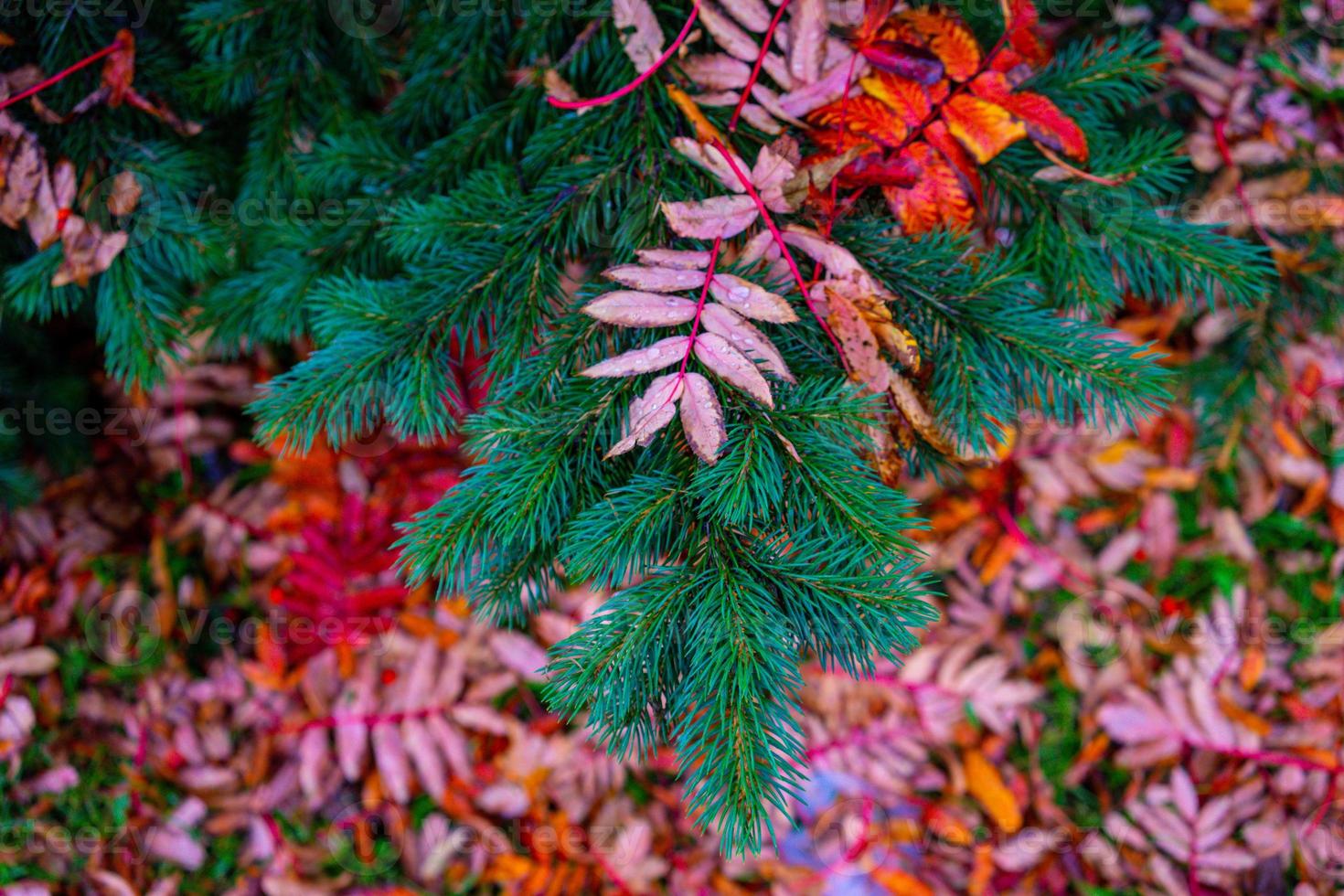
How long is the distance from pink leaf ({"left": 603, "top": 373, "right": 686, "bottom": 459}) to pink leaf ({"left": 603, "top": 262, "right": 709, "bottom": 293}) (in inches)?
4.5

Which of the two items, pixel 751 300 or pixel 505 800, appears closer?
pixel 751 300

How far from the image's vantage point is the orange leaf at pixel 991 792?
1670 mm

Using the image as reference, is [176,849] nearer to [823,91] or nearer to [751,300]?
[751,300]

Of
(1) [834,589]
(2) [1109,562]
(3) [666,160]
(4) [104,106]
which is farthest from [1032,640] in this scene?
(4) [104,106]

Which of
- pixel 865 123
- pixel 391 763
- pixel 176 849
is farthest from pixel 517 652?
pixel 865 123

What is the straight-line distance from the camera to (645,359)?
0.85m

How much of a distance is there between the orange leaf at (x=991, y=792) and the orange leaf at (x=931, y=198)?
1244 mm

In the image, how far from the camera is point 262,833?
1640 mm

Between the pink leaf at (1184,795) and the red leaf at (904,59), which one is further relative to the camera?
the pink leaf at (1184,795)

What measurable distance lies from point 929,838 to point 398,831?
3.67 feet

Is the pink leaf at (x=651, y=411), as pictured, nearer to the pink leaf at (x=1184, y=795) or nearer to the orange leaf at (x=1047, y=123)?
the orange leaf at (x=1047, y=123)

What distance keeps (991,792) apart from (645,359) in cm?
139

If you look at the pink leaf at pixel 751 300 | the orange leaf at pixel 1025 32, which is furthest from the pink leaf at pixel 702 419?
the orange leaf at pixel 1025 32

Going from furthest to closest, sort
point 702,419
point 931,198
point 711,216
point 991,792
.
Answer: point 991,792 < point 931,198 < point 711,216 < point 702,419
